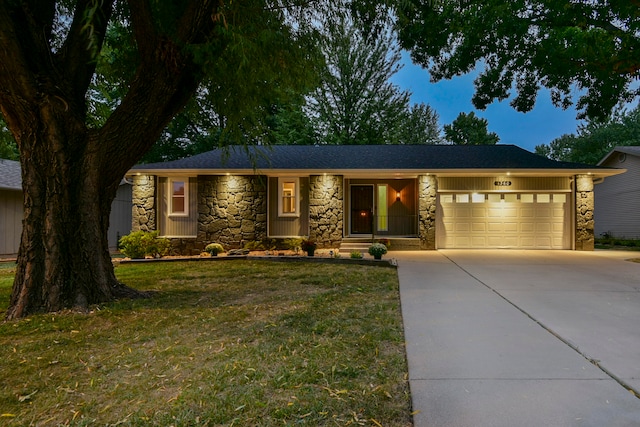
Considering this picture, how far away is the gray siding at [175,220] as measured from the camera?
1116 centimetres

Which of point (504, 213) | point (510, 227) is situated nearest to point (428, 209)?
point (504, 213)

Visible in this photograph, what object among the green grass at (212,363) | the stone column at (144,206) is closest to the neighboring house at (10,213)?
the stone column at (144,206)

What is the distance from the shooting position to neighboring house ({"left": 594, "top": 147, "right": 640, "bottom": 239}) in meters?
14.7

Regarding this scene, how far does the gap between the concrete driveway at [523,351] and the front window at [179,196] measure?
8.25 meters

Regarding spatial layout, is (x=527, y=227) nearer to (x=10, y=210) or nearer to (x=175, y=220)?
(x=175, y=220)

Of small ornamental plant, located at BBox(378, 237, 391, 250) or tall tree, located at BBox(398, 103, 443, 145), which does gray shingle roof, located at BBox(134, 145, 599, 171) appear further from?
tall tree, located at BBox(398, 103, 443, 145)

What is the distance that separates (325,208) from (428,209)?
352 centimetres

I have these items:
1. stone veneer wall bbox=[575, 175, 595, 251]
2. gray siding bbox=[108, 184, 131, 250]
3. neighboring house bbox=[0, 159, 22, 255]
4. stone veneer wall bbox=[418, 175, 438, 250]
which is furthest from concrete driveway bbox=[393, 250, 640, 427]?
gray siding bbox=[108, 184, 131, 250]

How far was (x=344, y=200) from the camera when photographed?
12.0 m

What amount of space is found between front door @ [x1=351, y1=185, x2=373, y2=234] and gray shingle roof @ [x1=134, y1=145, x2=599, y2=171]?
4.57ft

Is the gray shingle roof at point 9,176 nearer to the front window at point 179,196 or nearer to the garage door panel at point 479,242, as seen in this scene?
the front window at point 179,196

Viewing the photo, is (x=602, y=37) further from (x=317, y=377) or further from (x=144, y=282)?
(x=144, y=282)

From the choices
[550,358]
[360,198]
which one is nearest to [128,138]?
[550,358]

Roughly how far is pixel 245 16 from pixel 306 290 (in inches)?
164
